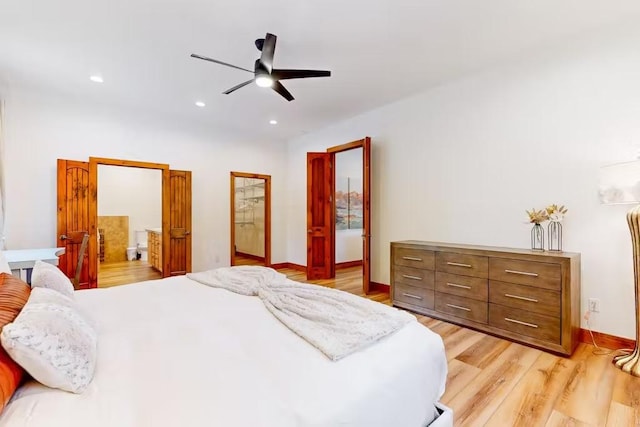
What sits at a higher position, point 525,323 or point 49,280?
point 49,280

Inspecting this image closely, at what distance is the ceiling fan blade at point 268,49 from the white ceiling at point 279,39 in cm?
20

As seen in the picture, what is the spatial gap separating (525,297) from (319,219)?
130 inches

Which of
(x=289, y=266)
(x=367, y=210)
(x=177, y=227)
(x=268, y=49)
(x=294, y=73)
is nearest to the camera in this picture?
(x=268, y=49)

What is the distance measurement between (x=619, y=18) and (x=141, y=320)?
428cm

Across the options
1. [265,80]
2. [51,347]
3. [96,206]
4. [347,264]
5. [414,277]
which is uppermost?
[265,80]

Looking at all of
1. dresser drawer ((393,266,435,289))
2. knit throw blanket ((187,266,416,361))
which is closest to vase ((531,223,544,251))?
dresser drawer ((393,266,435,289))

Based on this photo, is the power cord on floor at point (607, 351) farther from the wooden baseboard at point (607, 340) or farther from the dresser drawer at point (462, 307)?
the dresser drawer at point (462, 307)

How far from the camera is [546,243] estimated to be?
289cm

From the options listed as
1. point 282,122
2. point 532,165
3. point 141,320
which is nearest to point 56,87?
point 282,122

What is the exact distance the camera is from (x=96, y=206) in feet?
13.5

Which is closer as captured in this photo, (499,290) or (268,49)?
(268,49)

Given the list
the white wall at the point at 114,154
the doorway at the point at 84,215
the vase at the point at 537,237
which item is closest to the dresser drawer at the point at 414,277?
the vase at the point at 537,237

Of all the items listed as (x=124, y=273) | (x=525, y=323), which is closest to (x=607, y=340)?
(x=525, y=323)

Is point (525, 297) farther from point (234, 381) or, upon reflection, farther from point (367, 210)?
point (234, 381)
